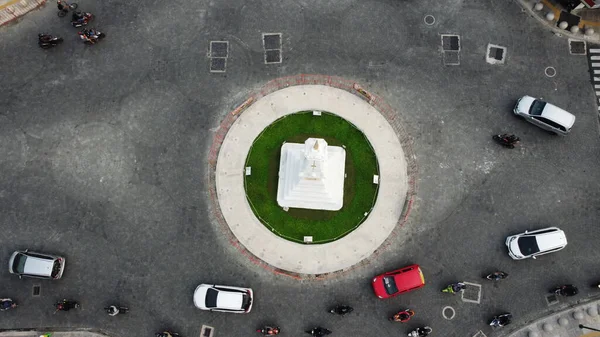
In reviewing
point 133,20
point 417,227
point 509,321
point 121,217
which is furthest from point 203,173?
point 509,321

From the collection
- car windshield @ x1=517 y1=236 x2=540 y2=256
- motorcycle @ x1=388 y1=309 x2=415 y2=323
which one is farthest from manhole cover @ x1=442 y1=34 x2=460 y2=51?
motorcycle @ x1=388 y1=309 x2=415 y2=323

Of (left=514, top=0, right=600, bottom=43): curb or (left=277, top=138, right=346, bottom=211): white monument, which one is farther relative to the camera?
(left=514, top=0, right=600, bottom=43): curb

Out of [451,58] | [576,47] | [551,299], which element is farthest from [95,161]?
[576,47]

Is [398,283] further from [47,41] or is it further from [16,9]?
[16,9]

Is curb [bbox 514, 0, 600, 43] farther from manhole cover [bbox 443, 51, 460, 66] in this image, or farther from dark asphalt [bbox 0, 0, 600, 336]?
manhole cover [bbox 443, 51, 460, 66]

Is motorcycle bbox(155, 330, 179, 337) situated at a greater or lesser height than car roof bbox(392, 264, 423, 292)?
lesser

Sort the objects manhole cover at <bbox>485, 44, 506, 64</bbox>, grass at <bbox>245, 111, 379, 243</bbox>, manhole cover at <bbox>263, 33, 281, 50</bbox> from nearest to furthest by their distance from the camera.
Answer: grass at <bbox>245, 111, 379, 243</bbox> → manhole cover at <bbox>485, 44, 506, 64</bbox> → manhole cover at <bbox>263, 33, 281, 50</bbox>

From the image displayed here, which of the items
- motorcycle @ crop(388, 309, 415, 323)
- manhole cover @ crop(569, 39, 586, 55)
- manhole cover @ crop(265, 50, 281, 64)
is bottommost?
motorcycle @ crop(388, 309, 415, 323)

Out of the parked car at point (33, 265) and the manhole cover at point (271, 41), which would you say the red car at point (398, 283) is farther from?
the parked car at point (33, 265)

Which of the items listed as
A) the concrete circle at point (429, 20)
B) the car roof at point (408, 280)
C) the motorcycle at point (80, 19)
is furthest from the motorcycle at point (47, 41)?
the car roof at point (408, 280)
